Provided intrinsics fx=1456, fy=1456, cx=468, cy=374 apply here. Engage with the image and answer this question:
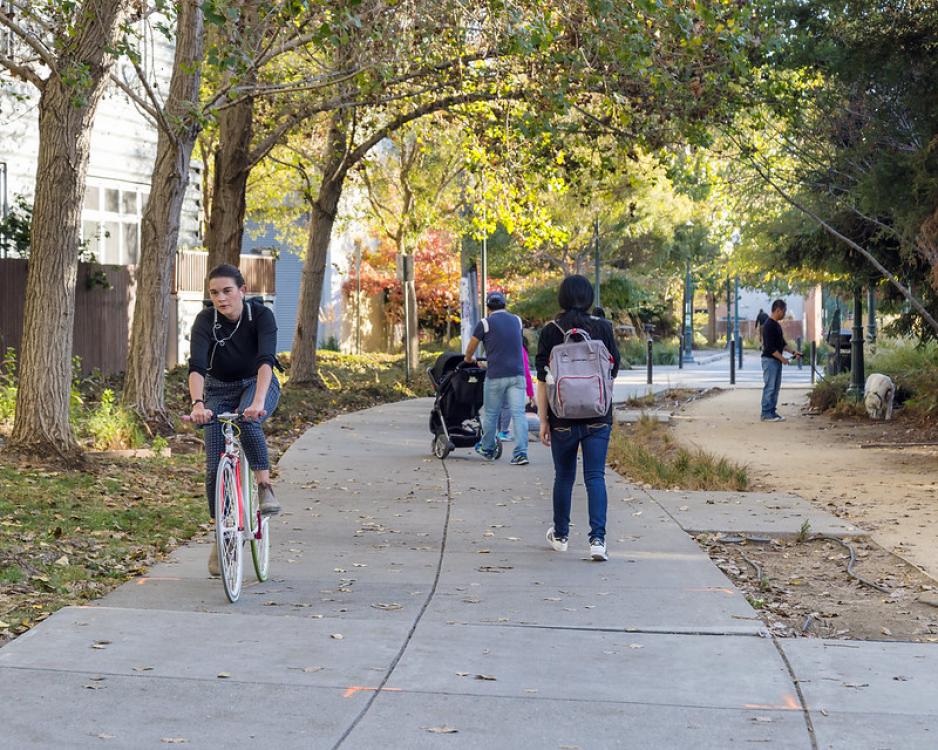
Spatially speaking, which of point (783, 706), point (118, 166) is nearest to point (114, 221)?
point (118, 166)

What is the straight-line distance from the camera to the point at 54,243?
13180 mm

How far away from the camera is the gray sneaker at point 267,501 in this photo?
830cm

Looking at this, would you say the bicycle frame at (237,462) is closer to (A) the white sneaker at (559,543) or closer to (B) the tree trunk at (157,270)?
(A) the white sneaker at (559,543)

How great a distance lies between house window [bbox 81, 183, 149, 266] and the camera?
25688 mm

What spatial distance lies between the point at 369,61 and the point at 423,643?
12.9 meters

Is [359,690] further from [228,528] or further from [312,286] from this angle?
[312,286]

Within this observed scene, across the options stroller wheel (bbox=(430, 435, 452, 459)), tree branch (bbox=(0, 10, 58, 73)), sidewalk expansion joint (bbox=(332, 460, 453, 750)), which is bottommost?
sidewalk expansion joint (bbox=(332, 460, 453, 750))

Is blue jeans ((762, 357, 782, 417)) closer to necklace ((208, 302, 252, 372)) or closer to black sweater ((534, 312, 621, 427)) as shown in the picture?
black sweater ((534, 312, 621, 427))

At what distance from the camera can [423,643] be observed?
680 cm

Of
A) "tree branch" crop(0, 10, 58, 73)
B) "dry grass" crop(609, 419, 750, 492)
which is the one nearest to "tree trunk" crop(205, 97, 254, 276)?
"dry grass" crop(609, 419, 750, 492)

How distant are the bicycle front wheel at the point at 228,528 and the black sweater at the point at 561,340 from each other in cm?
232

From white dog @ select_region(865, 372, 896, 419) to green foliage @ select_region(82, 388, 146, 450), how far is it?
10.8 m

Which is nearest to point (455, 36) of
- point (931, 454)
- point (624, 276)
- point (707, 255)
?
point (931, 454)

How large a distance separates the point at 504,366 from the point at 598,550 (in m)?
5.87
